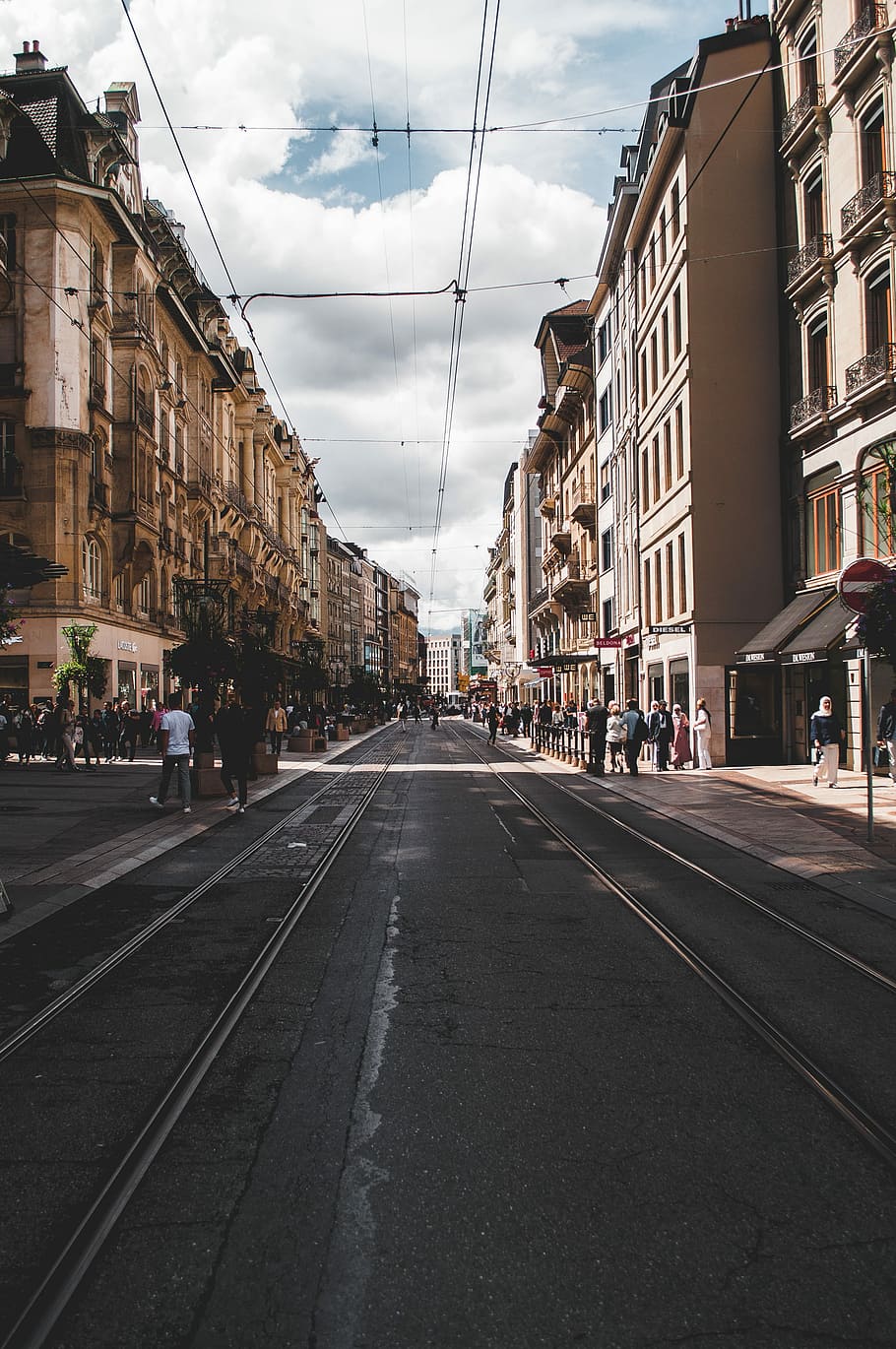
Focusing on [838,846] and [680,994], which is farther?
[838,846]

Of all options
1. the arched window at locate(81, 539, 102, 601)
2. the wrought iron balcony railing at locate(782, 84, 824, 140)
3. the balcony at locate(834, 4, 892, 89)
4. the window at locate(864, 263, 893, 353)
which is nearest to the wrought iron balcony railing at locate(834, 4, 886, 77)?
the balcony at locate(834, 4, 892, 89)

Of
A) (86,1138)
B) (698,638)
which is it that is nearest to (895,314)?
(698,638)

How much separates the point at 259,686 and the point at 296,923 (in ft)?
60.4

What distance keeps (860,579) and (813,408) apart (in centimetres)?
1492

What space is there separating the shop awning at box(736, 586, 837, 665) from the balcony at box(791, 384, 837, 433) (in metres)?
4.04

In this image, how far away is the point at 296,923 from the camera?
309 inches

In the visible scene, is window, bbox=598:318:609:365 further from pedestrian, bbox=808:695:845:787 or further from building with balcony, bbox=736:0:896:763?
pedestrian, bbox=808:695:845:787

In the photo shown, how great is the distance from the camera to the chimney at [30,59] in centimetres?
4000

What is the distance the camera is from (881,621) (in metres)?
12.1

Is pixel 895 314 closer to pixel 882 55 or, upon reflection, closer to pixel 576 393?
pixel 882 55

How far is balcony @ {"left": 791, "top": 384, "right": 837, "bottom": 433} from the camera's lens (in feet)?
80.3

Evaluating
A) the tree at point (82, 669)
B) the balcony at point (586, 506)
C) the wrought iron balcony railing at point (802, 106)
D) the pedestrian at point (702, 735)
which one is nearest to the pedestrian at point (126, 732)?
the tree at point (82, 669)

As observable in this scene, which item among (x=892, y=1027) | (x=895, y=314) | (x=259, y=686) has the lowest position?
(x=892, y=1027)

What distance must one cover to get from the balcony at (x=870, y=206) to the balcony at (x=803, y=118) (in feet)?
10.2
